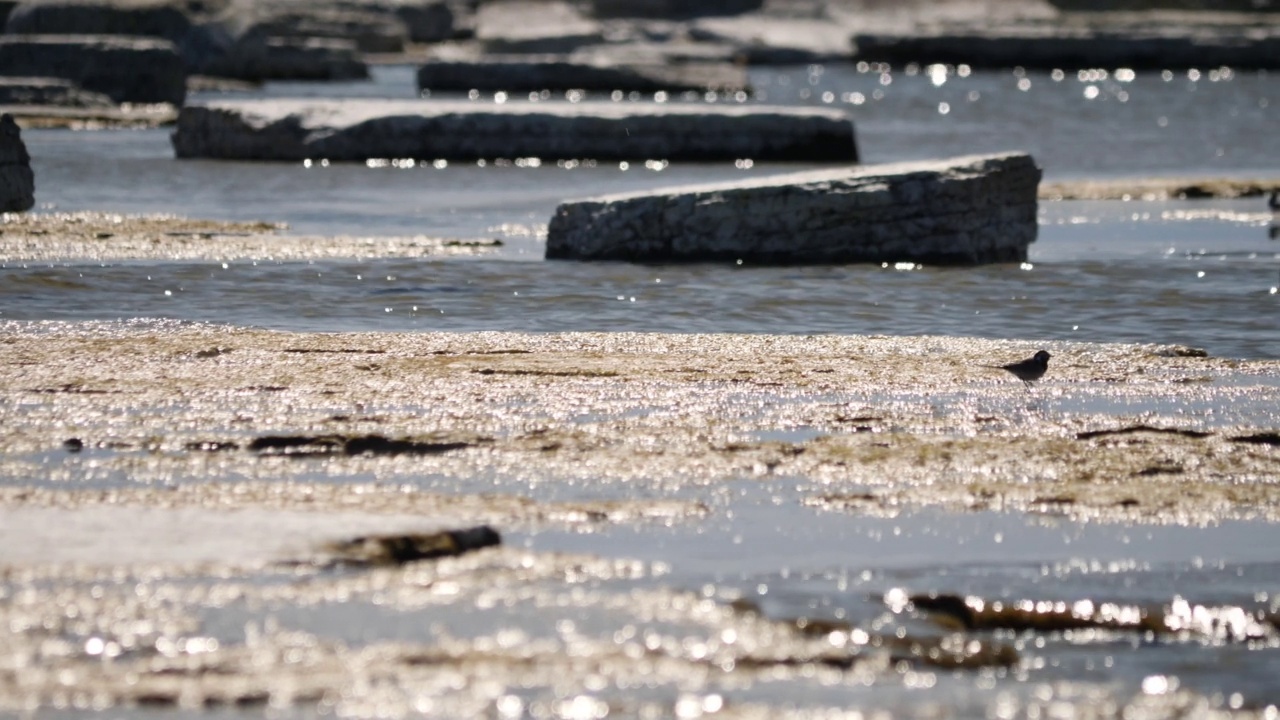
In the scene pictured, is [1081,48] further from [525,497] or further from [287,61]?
[525,497]

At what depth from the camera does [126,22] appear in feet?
101

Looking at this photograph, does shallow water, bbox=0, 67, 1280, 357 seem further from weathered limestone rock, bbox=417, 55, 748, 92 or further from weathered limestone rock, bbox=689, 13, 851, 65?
weathered limestone rock, bbox=689, 13, 851, 65

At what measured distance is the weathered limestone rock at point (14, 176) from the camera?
10.7 meters

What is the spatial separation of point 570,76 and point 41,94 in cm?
1118

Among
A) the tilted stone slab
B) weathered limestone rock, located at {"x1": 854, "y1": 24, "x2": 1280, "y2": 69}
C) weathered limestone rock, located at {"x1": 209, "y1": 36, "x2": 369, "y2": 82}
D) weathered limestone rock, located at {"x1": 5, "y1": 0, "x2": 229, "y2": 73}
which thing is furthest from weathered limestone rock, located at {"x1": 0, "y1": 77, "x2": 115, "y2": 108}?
weathered limestone rock, located at {"x1": 854, "y1": 24, "x2": 1280, "y2": 69}

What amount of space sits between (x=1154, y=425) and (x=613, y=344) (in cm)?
204

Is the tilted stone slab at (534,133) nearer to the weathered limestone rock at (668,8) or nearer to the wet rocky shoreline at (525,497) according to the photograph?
the wet rocky shoreline at (525,497)

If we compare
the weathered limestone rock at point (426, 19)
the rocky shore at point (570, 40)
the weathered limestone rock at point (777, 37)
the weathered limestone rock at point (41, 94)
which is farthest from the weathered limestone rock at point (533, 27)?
the weathered limestone rock at point (41, 94)

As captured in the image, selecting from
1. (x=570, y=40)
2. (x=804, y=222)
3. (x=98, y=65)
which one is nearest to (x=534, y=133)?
(x=804, y=222)

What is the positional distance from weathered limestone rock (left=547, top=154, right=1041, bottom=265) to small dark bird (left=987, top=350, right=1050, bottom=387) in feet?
10.9

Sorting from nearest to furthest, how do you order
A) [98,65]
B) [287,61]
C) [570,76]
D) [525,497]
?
1. [525,497]
2. [98,65]
3. [570,76]
4. [287,61]

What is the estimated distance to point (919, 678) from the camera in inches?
134

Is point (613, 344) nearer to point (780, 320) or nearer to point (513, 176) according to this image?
point (780, 320)

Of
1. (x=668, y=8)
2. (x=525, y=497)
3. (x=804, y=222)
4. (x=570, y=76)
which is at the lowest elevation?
(x=525, y=497)
